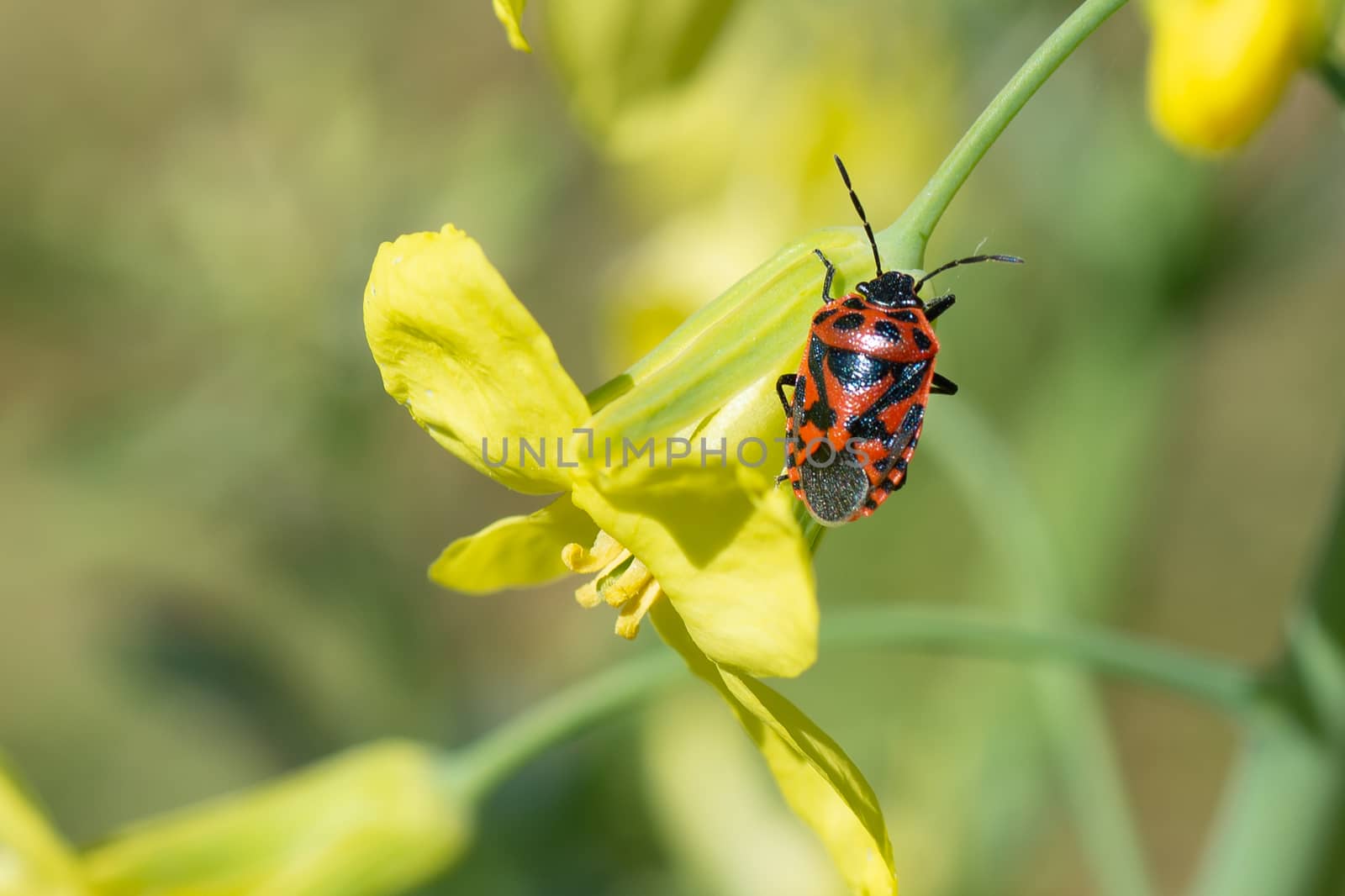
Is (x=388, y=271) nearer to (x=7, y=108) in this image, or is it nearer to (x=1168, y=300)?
(x=1168, y=300)

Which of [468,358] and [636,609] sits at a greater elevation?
[468,358]

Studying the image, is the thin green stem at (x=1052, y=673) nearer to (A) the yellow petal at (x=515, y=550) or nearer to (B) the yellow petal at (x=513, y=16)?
(A) the yellow petal at (x=515, y=550)

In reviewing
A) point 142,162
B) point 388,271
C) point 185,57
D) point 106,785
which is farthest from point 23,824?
point 185,57

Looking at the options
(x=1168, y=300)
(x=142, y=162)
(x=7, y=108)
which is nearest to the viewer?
(x=1168, y=300)

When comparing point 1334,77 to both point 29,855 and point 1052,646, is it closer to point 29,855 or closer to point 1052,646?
point 1052,646

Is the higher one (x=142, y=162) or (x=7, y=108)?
(x=7, y=108)

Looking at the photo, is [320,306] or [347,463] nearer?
[320,306]

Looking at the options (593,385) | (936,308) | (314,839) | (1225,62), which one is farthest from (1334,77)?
(593,385)

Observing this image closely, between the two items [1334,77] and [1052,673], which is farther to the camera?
[1052,673]
